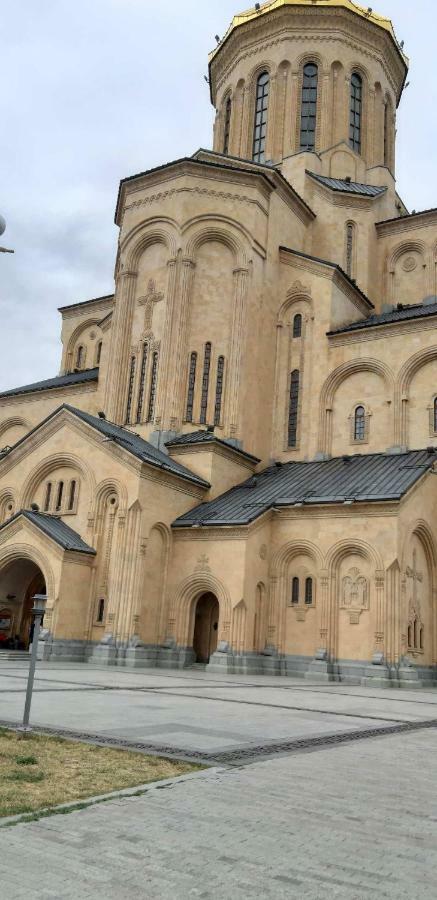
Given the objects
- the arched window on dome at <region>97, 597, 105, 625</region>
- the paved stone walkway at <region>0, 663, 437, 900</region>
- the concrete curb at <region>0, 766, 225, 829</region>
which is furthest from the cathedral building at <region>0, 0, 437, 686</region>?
the concrete curb at <region>0, 766, 225, 829</region>

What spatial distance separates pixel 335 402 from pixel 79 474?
38.6 feet

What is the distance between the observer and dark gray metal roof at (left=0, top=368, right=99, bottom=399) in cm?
3962

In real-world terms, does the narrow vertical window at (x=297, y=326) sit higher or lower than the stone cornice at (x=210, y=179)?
lower

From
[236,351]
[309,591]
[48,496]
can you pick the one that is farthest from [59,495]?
[309,591]

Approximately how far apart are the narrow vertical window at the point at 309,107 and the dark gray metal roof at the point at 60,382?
17.3m

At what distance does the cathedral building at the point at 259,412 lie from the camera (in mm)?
26922

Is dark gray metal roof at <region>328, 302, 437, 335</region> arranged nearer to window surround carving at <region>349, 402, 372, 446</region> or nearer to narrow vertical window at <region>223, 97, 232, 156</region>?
window surround carving at <region>349, 402, 372, 446</region>

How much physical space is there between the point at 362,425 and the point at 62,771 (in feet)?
88.8

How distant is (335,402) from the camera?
33.8 m

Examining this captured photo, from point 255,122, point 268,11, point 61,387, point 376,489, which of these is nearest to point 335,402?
point 376,489

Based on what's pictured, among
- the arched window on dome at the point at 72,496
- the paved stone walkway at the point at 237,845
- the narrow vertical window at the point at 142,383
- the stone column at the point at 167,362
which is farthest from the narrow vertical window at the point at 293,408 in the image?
the paved stone walkway at the point at 237,845

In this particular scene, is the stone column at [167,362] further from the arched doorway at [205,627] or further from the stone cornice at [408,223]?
the stone cornice at [408,223]

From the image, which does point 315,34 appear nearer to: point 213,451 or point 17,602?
point 213,451

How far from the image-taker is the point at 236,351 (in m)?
33.5
